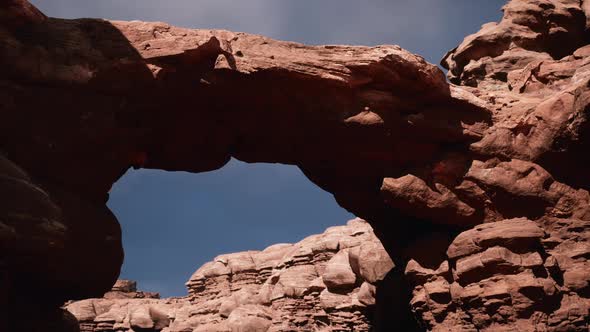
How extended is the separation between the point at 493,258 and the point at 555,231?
178 cm

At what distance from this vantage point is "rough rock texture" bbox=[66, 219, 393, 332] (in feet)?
79.3

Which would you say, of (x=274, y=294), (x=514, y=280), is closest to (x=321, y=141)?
(x=514, y=280)

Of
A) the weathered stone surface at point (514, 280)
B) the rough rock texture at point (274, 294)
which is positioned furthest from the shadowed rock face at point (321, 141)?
the rough rock texture at point (274, 294)

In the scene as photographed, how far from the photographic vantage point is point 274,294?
97.9 ft

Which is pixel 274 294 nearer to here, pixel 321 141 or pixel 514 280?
pixel 321 141

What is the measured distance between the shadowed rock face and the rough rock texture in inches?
192

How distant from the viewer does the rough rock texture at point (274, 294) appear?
2416 cm

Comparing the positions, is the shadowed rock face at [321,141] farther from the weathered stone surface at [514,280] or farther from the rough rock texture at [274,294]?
the rough rock texture at [274,294]

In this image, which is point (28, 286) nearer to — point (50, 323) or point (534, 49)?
point (50, 323)

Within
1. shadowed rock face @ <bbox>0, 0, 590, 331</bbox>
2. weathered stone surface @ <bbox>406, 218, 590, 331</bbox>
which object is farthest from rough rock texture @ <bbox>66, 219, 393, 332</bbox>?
shadowed rock face @ <bbox>0, 0, 590, 331</bbox>

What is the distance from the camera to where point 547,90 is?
16859 mm

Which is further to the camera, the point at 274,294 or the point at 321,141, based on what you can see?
the point at 274,294

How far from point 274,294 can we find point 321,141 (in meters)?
15.4

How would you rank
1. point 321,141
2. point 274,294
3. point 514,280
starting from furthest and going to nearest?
1. point 274,294
2. point 321,141
3. point 514,280
